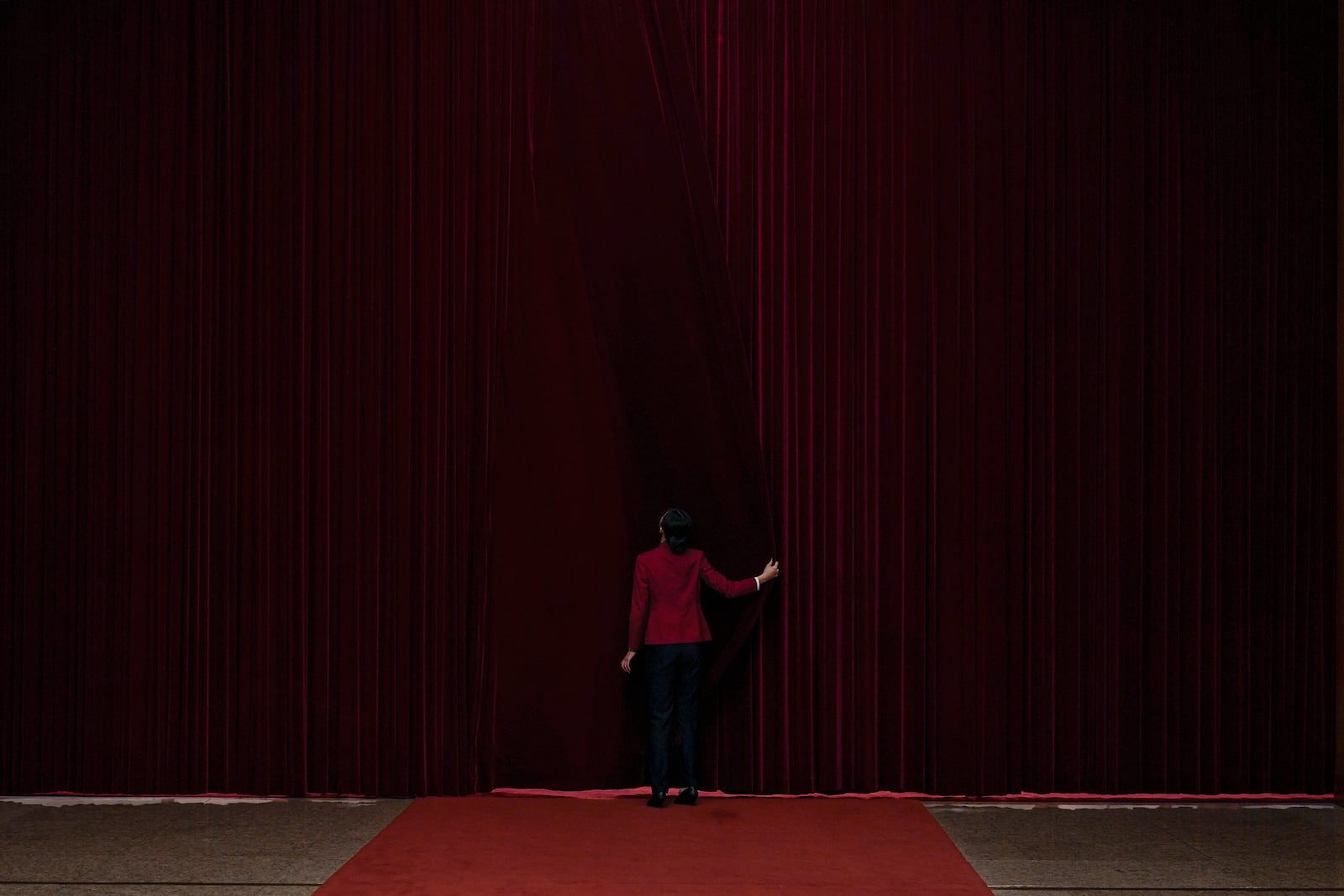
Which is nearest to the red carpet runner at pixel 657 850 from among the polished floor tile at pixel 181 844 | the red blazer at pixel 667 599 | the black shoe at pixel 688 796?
the black shoe at pixel 688 796

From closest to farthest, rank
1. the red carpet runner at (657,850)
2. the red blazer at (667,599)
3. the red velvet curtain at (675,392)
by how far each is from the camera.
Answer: the red carpet runner at (657,850) < the red blazer at (667,599) < the red velvet curtain at (675,392)

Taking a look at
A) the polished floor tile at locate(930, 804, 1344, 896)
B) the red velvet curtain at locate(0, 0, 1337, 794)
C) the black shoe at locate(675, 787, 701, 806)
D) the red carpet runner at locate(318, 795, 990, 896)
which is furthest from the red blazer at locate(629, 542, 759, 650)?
the polished floor tile at locate(930, 804, 1344, 896)

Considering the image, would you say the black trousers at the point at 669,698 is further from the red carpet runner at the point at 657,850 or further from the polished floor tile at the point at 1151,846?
the polished floor tile at the point at 1151,846

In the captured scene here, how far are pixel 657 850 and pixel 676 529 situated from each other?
1.48 metres

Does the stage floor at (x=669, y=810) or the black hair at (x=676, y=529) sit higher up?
the black hair at (x=676, y=529)

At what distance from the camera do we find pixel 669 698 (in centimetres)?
547

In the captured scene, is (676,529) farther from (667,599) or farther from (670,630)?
(670,630)

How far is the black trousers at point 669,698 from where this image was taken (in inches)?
214

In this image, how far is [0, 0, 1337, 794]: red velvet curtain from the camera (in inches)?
228

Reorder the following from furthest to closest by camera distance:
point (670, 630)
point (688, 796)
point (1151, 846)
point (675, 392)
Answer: point (675, 392), point (688, 796), point (670, 630), point (1151, 846)

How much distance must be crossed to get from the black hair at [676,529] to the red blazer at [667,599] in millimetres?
40

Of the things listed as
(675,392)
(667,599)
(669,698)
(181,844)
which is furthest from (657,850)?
(675,392)

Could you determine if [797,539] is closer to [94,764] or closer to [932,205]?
[932,205]

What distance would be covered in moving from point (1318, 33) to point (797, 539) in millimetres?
3843
